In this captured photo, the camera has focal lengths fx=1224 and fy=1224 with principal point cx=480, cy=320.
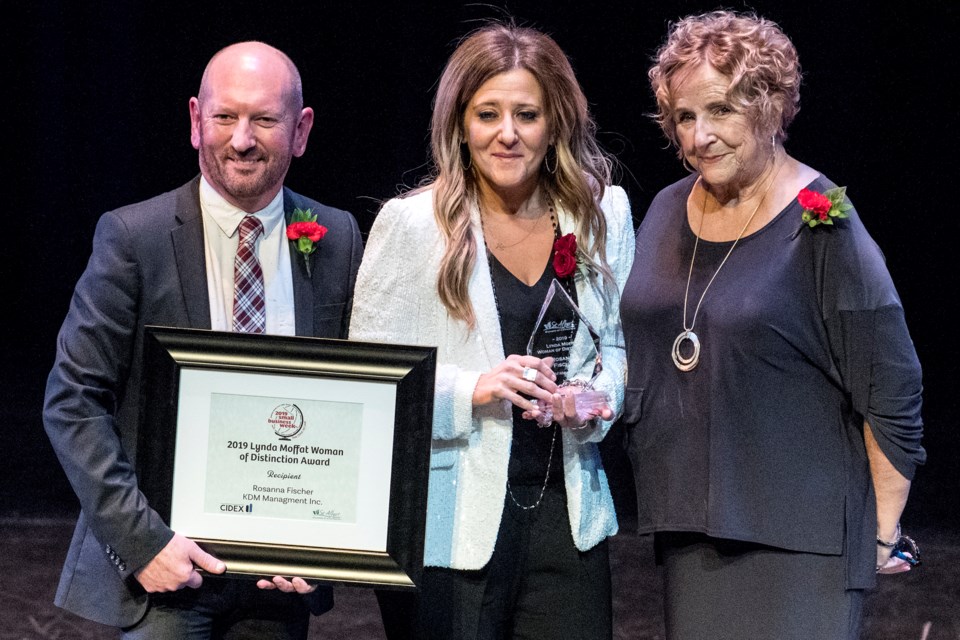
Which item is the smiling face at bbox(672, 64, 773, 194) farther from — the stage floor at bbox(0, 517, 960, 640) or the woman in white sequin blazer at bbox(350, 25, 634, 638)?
the stage floor at bbox(0, 517, 960, 640)

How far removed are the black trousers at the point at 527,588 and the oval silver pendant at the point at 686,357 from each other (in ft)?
1.09

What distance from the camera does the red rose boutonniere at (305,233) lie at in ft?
7.47

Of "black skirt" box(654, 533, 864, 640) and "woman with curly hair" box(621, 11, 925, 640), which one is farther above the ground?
"woman with curly hair" box(621, 11, 925, 640)

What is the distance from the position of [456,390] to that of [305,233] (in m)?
0.41

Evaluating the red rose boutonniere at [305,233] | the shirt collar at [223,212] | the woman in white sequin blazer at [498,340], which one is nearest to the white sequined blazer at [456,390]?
the woman in white sequin blazer at [498,340]

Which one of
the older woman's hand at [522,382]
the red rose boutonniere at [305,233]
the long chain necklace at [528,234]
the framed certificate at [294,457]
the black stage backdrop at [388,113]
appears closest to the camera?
the framed certificate at [294,457]

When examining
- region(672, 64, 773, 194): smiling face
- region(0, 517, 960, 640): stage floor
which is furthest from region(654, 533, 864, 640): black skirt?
region(0, 517, 960, 640): stage floor

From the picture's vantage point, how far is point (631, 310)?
240 centimetres

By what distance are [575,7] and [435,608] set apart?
3.66 metres

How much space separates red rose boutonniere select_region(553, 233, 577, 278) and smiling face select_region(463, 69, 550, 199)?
5.6 inches

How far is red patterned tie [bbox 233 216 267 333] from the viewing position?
7.24 ft

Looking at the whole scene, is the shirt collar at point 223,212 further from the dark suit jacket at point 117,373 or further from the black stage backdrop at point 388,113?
the black stage backdrop at point 388,113

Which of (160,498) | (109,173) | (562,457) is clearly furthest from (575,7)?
(160,498)

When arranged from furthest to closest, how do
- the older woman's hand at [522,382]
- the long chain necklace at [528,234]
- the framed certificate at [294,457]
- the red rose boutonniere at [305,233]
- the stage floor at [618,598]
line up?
the stage floor at [618,598] → the long chain necklace at [528,234] → the red rose boutonniere at [305,233] → the older woman's hand at [522,382] → the framed certificate at [294,457]
